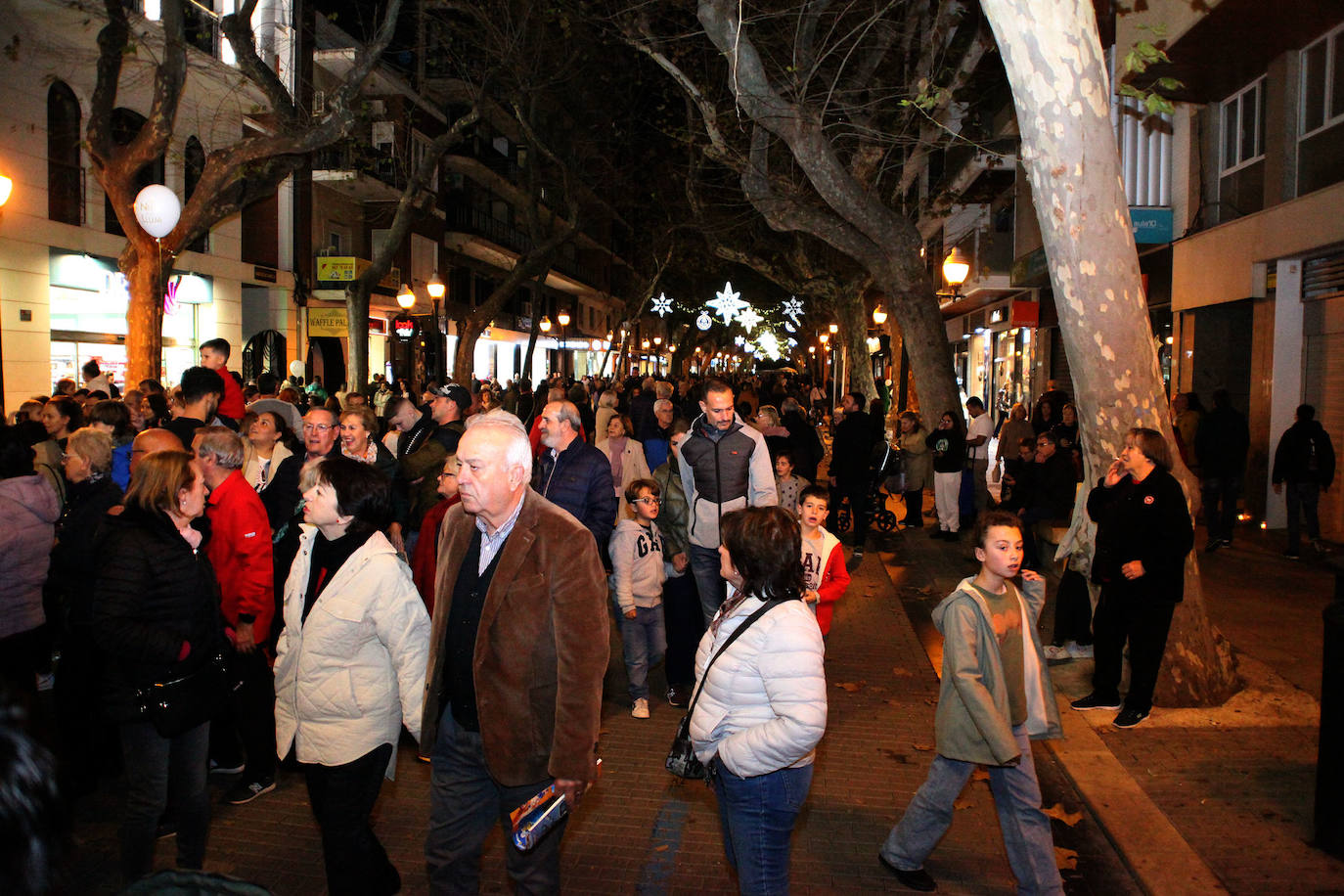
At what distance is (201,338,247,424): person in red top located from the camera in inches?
327

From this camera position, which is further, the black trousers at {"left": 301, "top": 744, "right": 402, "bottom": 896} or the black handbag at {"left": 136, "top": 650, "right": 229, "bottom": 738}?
the black handbag at {"left": 136, "top": 650, "right": 229, "bottom": 738}

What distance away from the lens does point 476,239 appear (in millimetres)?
36219

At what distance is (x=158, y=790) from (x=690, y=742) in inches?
78.3

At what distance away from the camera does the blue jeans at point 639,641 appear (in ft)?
21.1

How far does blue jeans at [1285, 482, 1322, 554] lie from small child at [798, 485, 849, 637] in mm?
7768

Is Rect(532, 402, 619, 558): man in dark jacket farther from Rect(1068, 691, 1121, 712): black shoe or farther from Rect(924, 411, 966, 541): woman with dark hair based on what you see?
Rect(924, 411, 966, 541): woman with dark hair

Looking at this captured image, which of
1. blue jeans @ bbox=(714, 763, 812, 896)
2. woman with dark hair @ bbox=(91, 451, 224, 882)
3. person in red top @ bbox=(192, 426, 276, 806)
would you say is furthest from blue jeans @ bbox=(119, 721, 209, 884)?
blue jeans @ bbox=(714, 763, 812, 896)

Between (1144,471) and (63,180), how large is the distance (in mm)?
18159

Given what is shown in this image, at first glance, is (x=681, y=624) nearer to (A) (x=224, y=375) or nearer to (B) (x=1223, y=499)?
(A) (x=224, y=375)

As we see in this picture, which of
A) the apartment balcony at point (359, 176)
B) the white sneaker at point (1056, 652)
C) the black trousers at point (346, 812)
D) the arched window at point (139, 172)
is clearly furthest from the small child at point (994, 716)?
the apartment balcony at point (359, 176)

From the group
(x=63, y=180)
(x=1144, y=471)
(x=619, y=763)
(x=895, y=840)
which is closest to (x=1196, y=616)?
(x=1144, y=471)

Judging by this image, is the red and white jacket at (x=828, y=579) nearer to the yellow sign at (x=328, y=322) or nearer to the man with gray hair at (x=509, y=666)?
the man with gray hair at (x=509, y=666)

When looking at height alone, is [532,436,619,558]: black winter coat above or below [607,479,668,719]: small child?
above

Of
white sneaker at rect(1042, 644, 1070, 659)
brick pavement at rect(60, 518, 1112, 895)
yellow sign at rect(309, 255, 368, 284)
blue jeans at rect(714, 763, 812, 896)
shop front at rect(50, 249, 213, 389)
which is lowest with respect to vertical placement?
brick pavement at rect(60, 518, 1112, 895)
